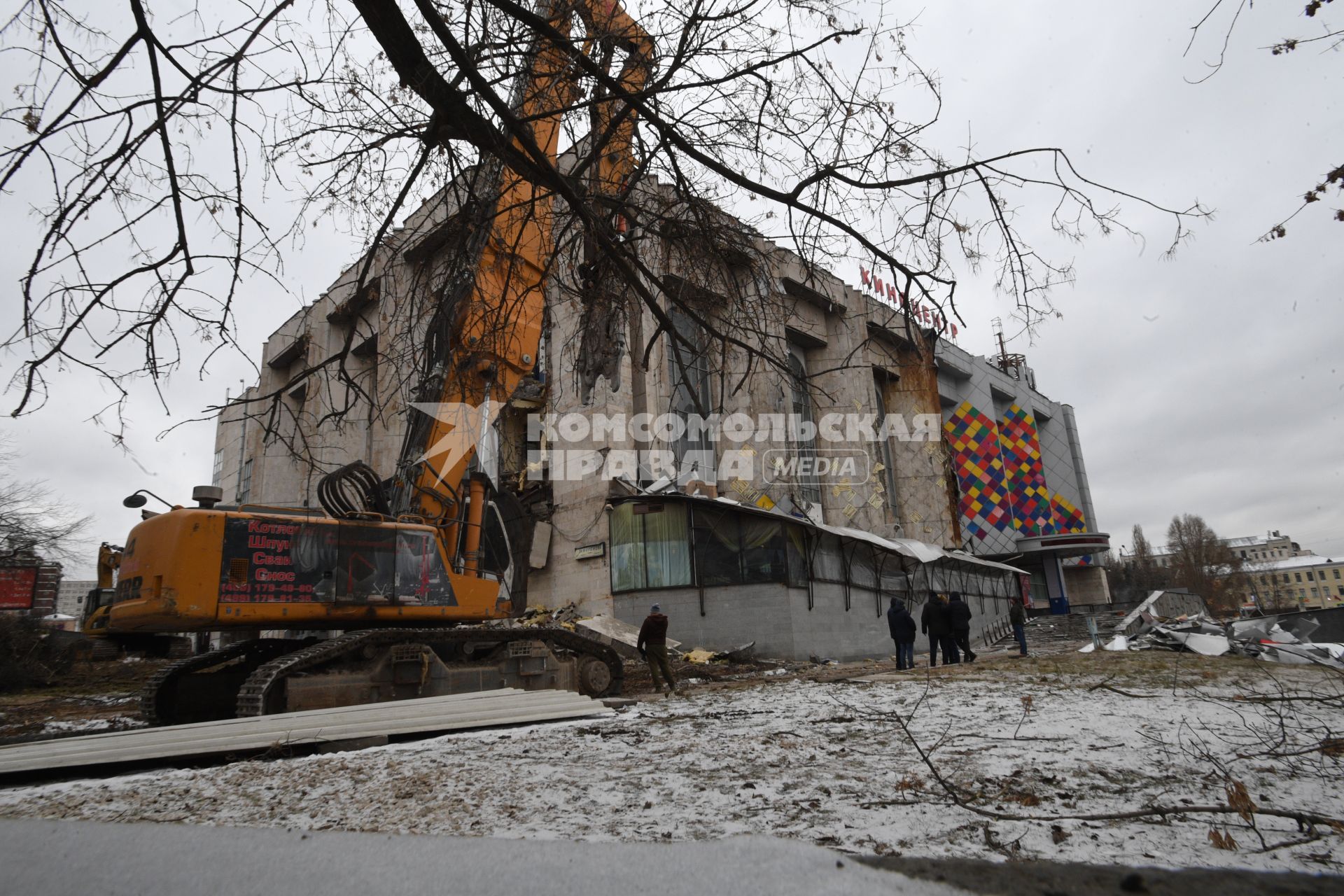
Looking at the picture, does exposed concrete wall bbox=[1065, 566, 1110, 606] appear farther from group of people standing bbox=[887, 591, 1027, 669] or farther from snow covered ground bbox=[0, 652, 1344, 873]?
snow covered ground bbox=[0, 652, 1344, 873]

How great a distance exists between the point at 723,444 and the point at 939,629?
37.7ft

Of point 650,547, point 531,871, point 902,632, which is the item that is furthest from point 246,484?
point 531,871

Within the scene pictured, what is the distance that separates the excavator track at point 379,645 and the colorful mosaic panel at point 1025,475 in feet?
139

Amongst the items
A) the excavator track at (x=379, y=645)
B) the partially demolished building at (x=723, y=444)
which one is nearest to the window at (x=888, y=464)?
the partially demolished building at (x=723, y=444)

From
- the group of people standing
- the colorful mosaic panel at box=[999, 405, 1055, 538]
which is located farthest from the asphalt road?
the colorful mosaic panel at box=[999, 405, 1055, 538]

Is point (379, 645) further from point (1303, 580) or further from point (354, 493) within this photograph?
point (1303, 580)

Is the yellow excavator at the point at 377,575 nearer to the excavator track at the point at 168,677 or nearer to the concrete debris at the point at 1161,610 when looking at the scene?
the excavator track at the point at 168,677

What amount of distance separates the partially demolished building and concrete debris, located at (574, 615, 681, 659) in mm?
904

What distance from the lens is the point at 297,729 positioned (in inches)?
232

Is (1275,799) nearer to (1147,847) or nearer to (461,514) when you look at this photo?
(1147,847)

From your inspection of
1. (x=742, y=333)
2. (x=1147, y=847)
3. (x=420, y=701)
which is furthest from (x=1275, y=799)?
(x=420, y=701)

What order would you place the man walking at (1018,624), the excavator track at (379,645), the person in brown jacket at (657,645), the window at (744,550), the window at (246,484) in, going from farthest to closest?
the window at (246,484) < the window at (744,550) < the man walking at (1018,624) < the person in brown jacket at (657,645) < the excavator track at (379,645)

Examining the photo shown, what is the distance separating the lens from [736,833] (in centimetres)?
288

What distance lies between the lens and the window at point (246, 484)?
36.3 meters
